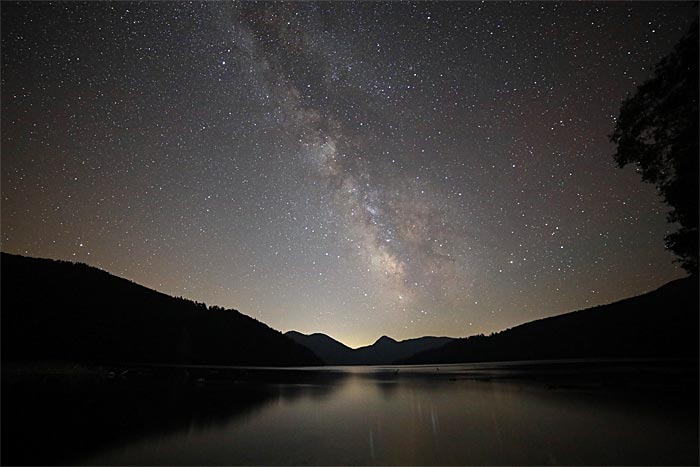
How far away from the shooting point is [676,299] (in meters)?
134

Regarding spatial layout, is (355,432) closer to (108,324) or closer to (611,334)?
(108,324)

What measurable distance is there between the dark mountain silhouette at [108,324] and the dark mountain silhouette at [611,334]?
315ft

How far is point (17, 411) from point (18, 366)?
41.3 metres

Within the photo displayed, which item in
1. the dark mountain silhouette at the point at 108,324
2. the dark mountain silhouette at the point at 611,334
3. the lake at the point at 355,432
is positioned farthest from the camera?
the dark mountain silhouette at the point at 611,334

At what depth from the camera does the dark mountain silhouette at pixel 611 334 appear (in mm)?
112125

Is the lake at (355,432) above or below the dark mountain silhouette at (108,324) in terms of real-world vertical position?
below

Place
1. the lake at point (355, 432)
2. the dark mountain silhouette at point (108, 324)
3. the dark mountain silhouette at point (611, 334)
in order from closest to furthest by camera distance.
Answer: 1. the lake at point (355, 432)
2. the dark mountain silhouette at point (108, 324)
3. the dark mountain silhouette at point (611, 334)

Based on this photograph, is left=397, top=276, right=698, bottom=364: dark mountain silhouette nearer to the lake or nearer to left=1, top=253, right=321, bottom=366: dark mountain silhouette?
left=1, top=253, right=321, bottom=366: dark mountain silhouette

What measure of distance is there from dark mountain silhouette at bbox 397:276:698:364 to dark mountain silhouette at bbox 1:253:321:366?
315ft

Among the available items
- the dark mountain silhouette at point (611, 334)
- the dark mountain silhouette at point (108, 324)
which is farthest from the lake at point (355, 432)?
the dark mountain silhouette at point (611, 334)

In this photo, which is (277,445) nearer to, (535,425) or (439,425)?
(439,425)

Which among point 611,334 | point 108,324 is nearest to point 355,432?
point 108,324

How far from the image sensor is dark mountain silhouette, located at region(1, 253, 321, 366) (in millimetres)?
77625

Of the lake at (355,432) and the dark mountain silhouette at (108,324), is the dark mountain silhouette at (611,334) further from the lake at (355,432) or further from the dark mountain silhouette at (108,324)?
the lake at (355,432)
